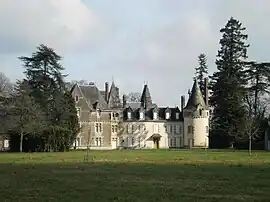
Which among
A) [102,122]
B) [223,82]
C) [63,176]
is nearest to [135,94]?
[102,122]

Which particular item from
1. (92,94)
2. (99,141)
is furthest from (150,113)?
(92,94)

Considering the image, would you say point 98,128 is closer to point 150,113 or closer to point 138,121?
point 138,121

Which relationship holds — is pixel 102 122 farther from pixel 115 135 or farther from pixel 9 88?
pixel 9 88

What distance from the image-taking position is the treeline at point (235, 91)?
7512cm

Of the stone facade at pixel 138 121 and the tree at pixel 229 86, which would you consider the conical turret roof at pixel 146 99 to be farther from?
the tree at pixel 229 86

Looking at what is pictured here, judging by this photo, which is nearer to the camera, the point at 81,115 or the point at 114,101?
the point at 81,115

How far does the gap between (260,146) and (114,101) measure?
3326cm

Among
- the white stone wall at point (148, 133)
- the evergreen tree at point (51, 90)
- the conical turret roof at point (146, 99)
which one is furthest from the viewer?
the conical turret roof at point (146, 99)

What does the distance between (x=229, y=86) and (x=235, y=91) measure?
125 centimetres

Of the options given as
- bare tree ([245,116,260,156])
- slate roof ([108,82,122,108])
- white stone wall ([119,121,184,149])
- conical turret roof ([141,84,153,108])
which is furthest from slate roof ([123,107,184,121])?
bare tree ([245,116,260,156])

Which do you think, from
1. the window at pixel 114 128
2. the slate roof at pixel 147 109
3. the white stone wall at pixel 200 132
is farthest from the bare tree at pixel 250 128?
the window at pixel 114 128

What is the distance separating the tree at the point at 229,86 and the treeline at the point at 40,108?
878 inches

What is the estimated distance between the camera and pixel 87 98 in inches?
3497

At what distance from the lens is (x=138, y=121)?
325 ft
